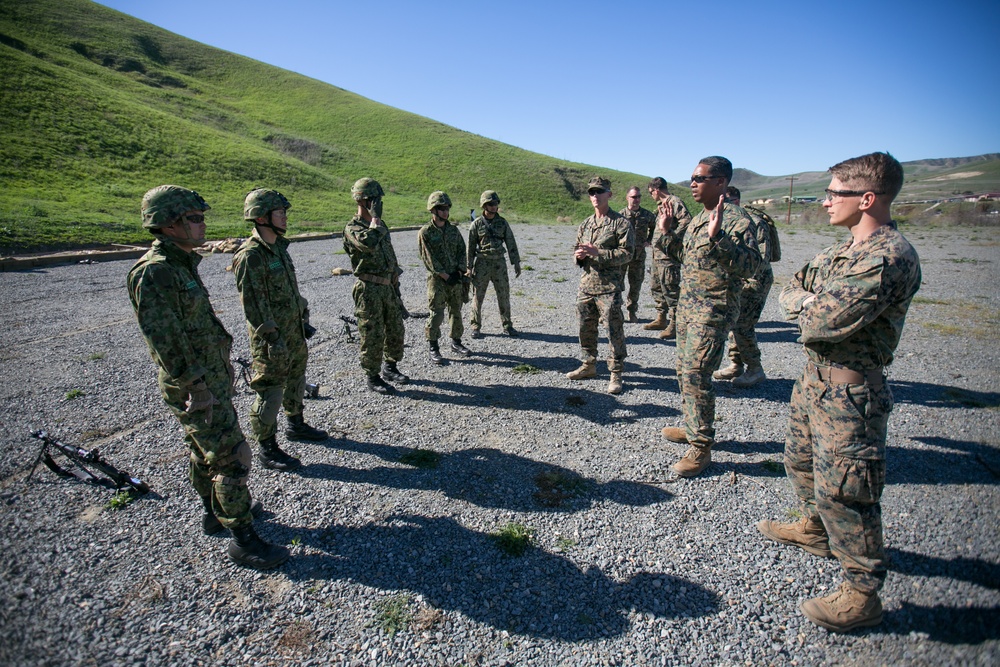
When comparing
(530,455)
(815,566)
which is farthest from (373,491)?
(815,566)

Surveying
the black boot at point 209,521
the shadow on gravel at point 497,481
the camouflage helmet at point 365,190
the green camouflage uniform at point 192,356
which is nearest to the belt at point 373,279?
the camouflage helmet at point 365,190

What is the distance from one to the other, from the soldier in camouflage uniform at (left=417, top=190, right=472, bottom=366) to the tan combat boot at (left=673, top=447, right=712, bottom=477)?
439cm

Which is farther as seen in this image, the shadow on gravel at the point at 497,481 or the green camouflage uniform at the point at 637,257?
the green camouflage uniform at the point at 637,257

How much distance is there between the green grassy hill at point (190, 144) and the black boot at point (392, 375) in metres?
17.7

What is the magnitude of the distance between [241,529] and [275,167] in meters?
43.8

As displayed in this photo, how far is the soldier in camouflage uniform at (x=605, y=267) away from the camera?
6512 mm

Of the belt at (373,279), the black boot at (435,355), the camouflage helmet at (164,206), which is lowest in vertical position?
the black boot at (435,355)

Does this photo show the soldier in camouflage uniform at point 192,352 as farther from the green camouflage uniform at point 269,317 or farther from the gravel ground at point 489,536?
the green camouflage uniform at point 269,317

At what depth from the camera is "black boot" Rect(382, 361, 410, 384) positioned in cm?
723

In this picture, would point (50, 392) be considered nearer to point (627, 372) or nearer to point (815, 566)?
point (627, 372)

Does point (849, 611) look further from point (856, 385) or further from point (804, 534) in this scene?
point (856, 385)

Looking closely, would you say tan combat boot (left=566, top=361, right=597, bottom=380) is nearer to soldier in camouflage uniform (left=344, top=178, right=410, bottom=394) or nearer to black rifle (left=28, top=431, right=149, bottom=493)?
soldier in camouflage uniform (left=344, top=178, right=410, bottom=394)

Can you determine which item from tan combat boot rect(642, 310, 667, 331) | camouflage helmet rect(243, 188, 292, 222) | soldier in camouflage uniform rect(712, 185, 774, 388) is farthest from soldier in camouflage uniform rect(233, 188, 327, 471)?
tan combat boot rect(642, 310, 667, 331)

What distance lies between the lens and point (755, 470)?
4879mm
